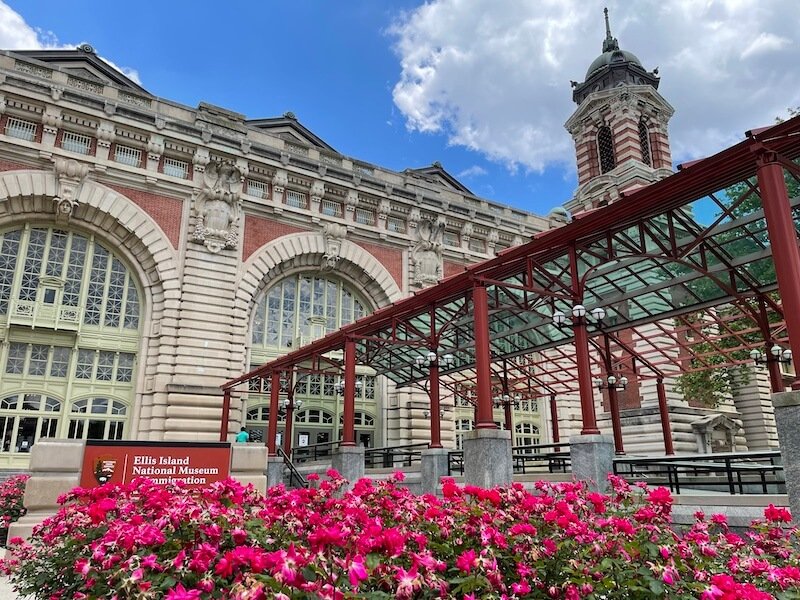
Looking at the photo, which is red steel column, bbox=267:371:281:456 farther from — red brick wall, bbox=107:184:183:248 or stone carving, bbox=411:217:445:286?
stone carving, bbox=411:217:445:286

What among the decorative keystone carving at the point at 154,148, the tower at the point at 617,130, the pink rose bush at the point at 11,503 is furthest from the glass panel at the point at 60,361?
the tower at the point at 617,130

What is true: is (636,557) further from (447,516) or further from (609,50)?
(609,50)

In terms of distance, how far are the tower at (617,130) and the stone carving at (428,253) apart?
44.0 ft

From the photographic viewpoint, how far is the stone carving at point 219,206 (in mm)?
27125

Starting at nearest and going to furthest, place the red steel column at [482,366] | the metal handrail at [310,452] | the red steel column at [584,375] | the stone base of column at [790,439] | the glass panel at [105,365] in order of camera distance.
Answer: the stone base of column at [790,439] < the red steel column at [584,375] < the red steel column at [482,366] < the glass panel at [105,365] < the metal handrail at [310,452]

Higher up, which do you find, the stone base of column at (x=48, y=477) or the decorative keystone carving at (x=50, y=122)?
the decorative keystone carving at (x=50, y=122)

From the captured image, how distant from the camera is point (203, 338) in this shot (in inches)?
1014

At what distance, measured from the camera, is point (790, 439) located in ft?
25.3

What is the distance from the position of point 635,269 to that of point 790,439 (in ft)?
33.4

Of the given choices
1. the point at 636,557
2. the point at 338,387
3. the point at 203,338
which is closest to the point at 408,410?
the point at 338,387

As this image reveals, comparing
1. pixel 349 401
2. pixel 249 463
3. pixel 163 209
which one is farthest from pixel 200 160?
pixel 249 463

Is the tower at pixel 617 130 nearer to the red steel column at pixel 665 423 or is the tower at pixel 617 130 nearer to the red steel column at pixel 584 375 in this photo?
the red steel column at pixel 665 423

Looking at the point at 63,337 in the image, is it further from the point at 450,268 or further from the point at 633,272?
the point at 633,272

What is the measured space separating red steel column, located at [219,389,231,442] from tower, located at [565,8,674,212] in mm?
28454
